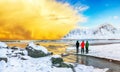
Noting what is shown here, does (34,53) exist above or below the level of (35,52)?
below

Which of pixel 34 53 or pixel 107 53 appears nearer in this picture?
pixel 34 53

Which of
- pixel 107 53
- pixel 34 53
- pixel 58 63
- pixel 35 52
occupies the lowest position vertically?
pixel 107 53

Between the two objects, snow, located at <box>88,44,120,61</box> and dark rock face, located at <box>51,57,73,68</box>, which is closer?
dark rock face, located at <box>51,57,73,68</box>

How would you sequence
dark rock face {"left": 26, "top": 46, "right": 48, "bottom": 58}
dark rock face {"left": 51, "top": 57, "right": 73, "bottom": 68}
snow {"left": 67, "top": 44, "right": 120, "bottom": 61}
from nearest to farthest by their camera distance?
dark rock face {"left": 51, "top": 57, "right": 73, "bottom": 68}, dark rock face {"left": 26, "top": 46, "right": 48, "bottom": 58}, snow {"left": 67, "top": 44, "right": 120, "bottom": 61}

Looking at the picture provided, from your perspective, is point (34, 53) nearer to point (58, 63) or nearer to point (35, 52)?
point (35, 52)

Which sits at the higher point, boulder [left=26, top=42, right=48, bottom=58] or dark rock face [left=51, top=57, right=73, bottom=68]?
boulder [left=26, top=42, right=48, bottom=58]

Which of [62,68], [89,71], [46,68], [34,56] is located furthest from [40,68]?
[34,56]

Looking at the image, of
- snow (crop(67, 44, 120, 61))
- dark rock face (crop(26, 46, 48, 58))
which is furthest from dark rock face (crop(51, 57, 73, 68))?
snow (crop(67, 44, 120, 61))

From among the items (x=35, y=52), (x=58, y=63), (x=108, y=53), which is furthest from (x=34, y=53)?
(x=108, y=53)

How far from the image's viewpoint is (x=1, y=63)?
14969mm

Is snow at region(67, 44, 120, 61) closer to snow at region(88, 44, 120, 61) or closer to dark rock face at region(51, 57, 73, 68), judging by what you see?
snow at region(88, 44, 120, 61)

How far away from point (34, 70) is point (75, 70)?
3.64 metres

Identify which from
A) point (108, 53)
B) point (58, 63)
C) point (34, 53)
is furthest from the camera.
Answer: point (108, 53)

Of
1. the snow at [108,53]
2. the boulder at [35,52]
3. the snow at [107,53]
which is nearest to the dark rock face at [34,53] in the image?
the boulder at [35,52]
